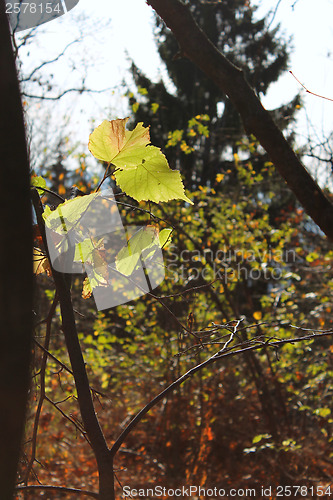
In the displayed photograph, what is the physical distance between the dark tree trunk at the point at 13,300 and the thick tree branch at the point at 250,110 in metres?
0.80

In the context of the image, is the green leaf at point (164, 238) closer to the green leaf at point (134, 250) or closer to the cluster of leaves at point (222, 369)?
the green leaf at point (134, 250)

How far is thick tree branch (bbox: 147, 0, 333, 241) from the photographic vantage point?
1000mm

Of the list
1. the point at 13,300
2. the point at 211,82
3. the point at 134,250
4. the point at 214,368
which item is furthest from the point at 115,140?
the point at 211,82

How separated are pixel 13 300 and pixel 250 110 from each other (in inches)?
35.2

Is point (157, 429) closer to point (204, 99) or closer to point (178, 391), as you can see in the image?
point (178, 391)

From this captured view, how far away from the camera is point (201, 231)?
14.2ft

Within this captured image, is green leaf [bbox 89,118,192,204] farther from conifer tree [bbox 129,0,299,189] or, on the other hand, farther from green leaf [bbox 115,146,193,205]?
conifer tree [bbox 129,0,299,189]

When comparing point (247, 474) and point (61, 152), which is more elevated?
point (61, 152)

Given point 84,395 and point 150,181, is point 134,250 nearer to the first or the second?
point 150,181

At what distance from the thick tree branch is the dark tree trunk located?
796 millimetres

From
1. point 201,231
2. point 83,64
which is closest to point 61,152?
point 83,64

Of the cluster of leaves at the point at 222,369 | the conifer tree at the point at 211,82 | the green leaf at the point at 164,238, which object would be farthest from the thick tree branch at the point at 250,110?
the conifer tree at the point at 211,82

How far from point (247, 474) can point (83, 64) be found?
5607mm

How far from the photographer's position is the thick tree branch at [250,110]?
1.00m
